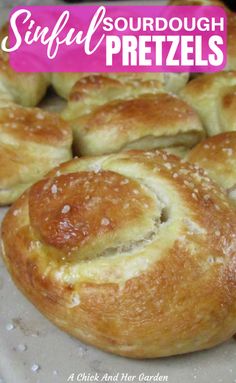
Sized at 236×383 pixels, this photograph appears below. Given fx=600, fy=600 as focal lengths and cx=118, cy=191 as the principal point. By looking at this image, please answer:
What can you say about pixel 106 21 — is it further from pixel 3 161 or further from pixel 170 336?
pixel 170 336

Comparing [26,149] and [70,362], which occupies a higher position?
[26,149]

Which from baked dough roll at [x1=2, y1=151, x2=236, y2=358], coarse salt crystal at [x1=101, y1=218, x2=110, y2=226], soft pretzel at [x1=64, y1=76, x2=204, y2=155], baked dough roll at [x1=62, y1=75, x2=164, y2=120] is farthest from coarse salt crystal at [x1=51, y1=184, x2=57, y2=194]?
baked dough roll at [x1=62, y1=75, x2=164, y2=120]

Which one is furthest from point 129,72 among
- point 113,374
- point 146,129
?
point 113,374

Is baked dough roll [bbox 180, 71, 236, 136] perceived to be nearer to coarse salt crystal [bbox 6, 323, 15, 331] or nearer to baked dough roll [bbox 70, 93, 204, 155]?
baked dough roll [bbox 70, 93, 204, 155]

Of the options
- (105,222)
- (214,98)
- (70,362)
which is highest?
(105,222)

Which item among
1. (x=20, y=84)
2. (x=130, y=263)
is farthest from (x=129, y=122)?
(x=130, y=263)

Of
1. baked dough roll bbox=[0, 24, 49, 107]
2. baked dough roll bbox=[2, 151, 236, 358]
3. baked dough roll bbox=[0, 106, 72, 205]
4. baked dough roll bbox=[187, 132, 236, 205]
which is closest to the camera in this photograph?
baked dough roll bbox=[2, 151, 236, 358]

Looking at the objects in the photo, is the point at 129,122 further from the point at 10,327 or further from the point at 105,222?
the point at 10,327
